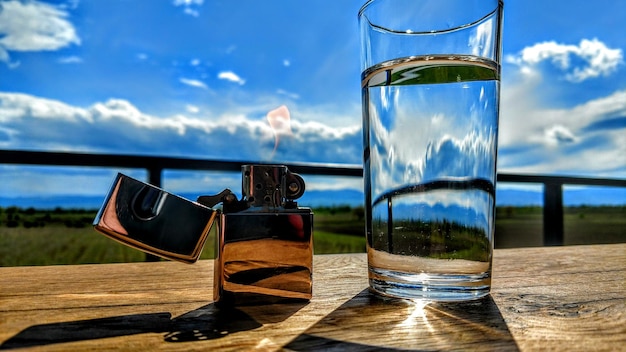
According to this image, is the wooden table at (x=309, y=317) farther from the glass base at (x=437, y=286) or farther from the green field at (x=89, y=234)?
the green field at (x=89, y=234)

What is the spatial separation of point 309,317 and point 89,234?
2.21 m

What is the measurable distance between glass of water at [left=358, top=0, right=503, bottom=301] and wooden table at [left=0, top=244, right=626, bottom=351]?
41 millimetres

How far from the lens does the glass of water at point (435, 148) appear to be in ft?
1.44

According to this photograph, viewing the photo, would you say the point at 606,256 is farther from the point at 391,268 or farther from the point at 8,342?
the point at 8,342

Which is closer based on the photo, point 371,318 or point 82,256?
point 371,318

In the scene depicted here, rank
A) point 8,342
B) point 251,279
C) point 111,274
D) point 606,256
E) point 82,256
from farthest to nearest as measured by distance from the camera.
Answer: point 82,256 < point 606,256 < point 111,274 < point 251,279 < point 8,342

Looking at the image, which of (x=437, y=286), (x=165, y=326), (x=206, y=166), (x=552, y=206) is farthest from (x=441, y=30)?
(x=552, y=206)

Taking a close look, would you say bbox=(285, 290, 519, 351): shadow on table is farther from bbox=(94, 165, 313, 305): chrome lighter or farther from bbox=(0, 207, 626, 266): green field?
bbox=(0, 207, 626, 266): green field

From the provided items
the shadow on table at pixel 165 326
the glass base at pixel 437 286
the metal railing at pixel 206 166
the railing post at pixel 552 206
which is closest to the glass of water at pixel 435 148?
the glass base at pixel 437 286

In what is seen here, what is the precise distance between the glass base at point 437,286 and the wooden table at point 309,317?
0.6 inches

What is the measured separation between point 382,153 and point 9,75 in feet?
13.3

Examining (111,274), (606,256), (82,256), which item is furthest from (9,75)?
(606,256)

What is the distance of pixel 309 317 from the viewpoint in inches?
15.2

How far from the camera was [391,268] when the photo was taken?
46 cm
